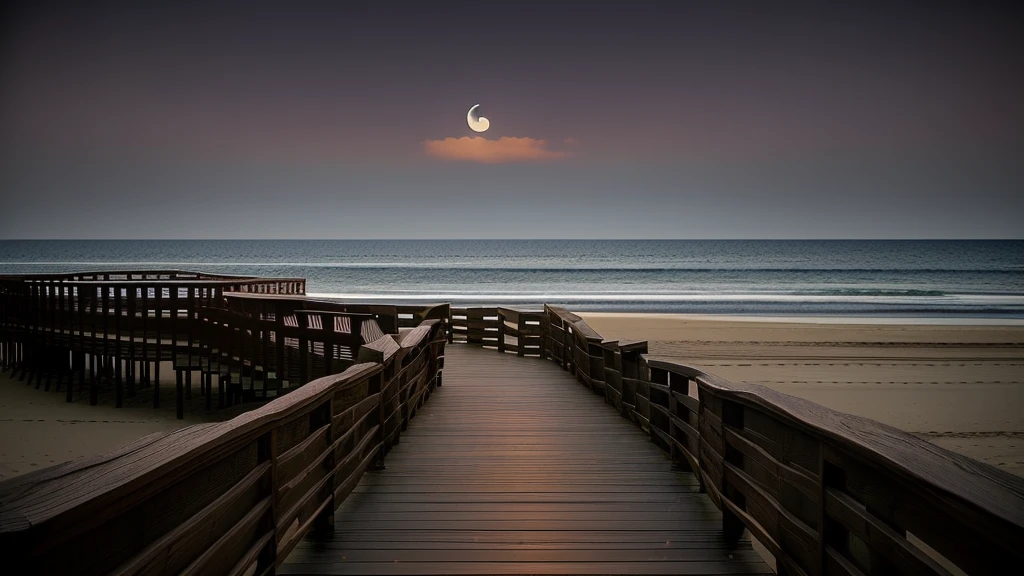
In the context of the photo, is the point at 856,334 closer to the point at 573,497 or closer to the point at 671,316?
the point at 671,316

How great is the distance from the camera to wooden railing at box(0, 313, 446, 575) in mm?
1390

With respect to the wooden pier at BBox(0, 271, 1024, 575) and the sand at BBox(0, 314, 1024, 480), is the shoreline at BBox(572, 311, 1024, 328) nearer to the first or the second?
the sand at BBox(0, 314, 1024, 480)

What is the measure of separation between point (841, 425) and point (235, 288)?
11810 mm

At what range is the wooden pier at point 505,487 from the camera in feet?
5.31

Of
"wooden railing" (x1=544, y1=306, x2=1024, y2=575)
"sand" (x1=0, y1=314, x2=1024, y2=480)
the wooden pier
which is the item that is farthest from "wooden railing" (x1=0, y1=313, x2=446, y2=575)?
"sand" (x1=0, y1=314, x2=1024, y2=480)

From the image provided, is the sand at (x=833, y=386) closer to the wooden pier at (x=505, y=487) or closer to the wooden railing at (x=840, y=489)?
the wooden pier at (x=505, y=487)

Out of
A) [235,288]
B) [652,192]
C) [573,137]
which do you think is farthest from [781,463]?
[652,192]

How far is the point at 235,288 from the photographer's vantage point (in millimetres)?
12109

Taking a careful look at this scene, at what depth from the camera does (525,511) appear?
13.6 feet

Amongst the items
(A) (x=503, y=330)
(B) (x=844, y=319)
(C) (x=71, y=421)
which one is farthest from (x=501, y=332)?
(B) (x=844, y=319)

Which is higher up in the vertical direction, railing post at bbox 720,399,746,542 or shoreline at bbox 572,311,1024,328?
railing post at bbox 720,399,746,542

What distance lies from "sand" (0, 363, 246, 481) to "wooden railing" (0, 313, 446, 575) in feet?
15.5

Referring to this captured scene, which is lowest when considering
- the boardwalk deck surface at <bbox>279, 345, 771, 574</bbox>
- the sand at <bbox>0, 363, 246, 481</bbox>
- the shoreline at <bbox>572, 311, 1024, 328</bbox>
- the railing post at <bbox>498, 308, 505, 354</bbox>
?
the sand at <bbox>0, 363, 246, 481</bbox>

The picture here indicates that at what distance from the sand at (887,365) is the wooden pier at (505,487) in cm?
545
